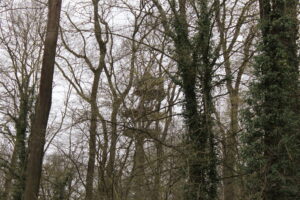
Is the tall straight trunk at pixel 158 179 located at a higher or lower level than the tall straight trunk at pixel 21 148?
lower

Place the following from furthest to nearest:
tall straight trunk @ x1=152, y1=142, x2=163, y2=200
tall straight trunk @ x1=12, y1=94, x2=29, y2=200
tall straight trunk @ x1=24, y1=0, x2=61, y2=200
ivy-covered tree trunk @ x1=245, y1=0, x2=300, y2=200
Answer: tall straight trunk @ x1=12, y1=94, x2=29, y2=200 < tall straight trunk @ x1=24, y1=0, x2=61, y2=200 < ivy-covered tree trunk @ x1=245, y1=0, x2=300, y2=200 < tall straight trunk @ x1=152, y1=142, x2=163, y2=200

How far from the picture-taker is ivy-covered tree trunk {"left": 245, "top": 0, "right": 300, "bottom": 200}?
7867mm

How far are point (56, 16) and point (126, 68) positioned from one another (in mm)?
2856

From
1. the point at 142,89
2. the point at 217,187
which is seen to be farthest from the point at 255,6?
the point at 217,187

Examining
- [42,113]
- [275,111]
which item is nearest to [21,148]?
[42,113]

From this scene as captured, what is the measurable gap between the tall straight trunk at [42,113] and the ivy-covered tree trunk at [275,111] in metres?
4.97

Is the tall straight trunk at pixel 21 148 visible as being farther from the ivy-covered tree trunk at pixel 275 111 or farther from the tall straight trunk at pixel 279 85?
the tall straight trunk at pixel 279 85

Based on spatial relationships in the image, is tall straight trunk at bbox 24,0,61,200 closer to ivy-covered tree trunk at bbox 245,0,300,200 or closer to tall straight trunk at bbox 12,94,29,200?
ivy-covered tree trunk at bbox 245,0,300,200

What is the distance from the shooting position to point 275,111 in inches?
331

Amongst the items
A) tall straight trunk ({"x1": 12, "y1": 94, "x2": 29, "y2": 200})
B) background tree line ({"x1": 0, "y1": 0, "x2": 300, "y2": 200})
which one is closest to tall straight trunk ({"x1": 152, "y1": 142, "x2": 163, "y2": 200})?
background tree line ({"x1": 0, "y1": 0, "x2": 300, "y2": 200})

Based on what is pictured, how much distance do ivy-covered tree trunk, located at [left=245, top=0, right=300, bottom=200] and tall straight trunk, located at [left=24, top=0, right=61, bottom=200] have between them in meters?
4.97

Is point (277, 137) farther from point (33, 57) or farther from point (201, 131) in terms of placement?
point (33, 57)

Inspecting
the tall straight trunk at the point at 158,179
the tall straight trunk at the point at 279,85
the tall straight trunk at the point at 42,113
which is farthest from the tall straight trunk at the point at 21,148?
the tall straight trunk at the point at 279,85

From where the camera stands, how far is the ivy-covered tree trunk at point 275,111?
7.87m
